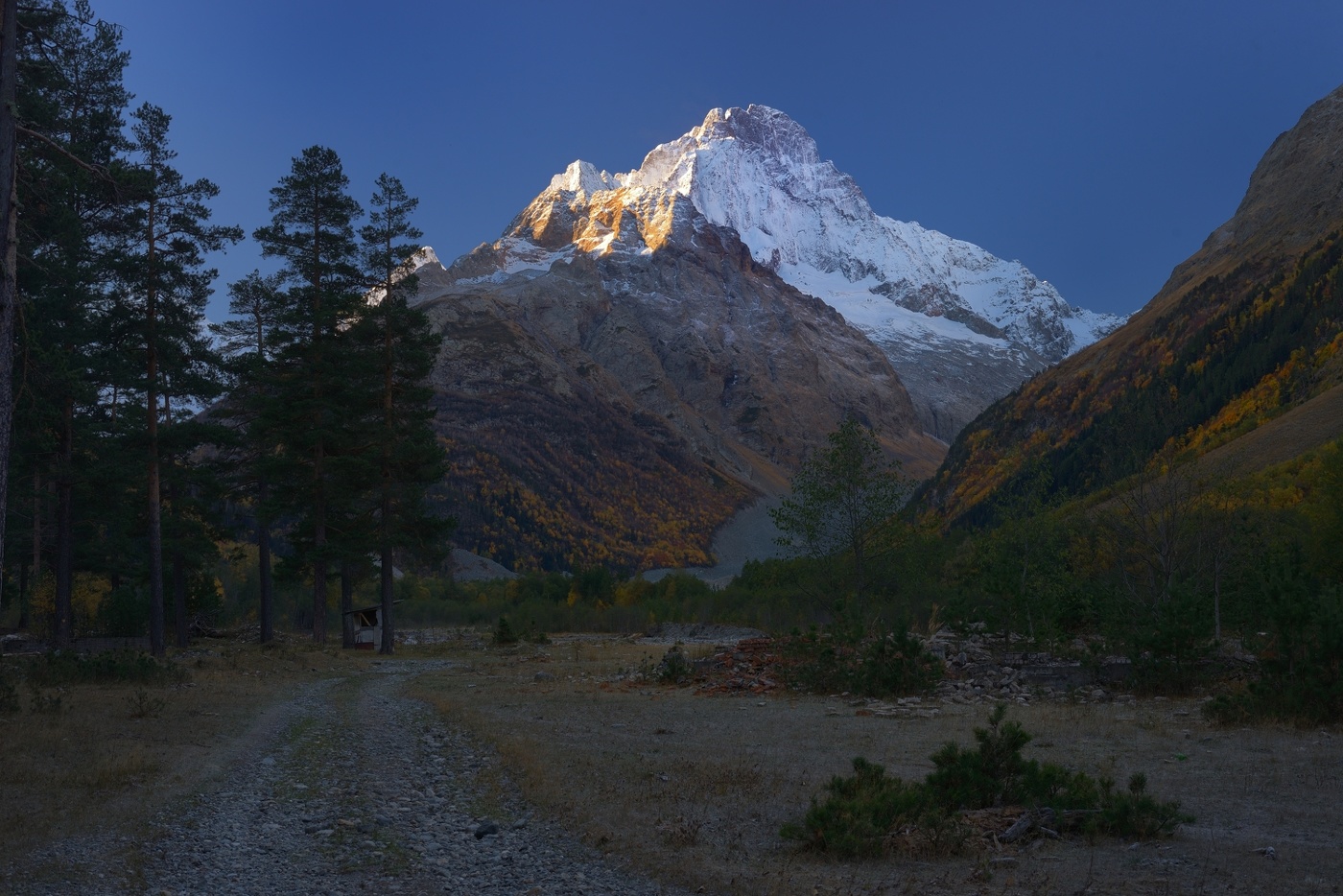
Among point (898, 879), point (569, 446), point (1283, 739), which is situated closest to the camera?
point (898, 879)

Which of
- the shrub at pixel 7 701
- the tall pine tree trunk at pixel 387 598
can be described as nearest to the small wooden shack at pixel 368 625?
the tall pine tree trunk at pixel 387 598

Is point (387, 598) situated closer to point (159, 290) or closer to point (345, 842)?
point (159, 290)

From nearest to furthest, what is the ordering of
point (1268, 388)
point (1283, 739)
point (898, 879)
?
point (898, 879)
point (1283, 739)
point (1268, 388)

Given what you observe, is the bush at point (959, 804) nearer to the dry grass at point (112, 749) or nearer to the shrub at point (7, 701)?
the dry grass at point (112, 749)

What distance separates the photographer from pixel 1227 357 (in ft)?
318

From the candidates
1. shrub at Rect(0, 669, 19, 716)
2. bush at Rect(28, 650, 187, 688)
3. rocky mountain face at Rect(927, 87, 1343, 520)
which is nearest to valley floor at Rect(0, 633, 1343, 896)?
shrub at Rect(0, 669, 19, 716)

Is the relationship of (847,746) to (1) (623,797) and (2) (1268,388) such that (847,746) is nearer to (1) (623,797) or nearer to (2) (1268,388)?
(1) (623,797)

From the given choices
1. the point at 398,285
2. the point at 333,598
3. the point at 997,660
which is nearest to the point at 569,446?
the point at 333,598

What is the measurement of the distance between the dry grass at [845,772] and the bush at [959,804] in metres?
0.17

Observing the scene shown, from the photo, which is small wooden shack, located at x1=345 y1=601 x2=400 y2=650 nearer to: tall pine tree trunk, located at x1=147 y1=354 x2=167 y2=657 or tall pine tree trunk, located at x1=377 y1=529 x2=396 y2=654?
tall pine tree trunk, located at x1=377 y1=529 x2=396 y2=654

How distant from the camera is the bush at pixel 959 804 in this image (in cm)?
691

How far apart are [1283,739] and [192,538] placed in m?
31.0

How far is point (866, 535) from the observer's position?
30422 millimetres

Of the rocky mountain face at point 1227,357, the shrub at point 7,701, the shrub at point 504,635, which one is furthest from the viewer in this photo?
the rocky mountain face at point 1227,357
